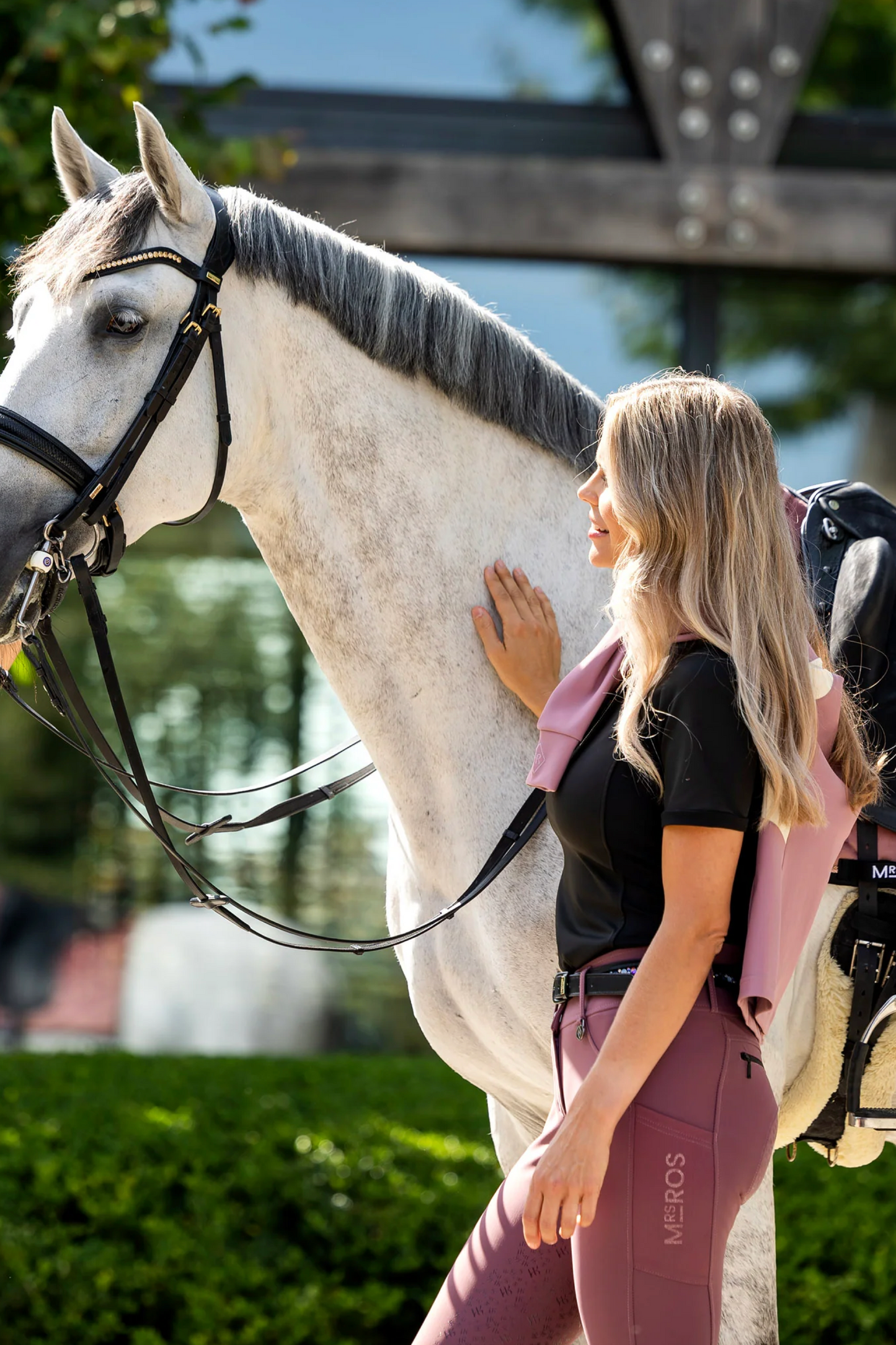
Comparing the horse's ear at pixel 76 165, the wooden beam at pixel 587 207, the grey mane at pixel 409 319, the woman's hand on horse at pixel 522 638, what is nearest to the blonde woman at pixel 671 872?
the woman's hand on horse at pixel 522 638

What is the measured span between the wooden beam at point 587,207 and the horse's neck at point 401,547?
311cm

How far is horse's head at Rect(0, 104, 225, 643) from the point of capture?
170 cm

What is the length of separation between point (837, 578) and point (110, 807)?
12.8ft

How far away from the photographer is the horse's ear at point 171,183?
174cm

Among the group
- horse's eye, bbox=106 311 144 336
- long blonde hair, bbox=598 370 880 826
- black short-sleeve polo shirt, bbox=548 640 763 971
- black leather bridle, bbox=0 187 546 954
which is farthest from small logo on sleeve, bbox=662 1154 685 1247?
horse's eye, bbox=106 311 144 336

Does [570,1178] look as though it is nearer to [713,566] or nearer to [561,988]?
[561,988]

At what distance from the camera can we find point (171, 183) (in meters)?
1.79

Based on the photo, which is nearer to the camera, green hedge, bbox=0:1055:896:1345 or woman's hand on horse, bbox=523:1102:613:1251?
woman's hand on horse, bbox=523:1102:613:1251

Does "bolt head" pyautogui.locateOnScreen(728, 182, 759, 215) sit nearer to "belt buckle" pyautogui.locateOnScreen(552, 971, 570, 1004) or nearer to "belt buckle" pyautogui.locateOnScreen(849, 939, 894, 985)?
"belt buckle" pyautogui.locateOnScreen(849, 939, 894, 985)

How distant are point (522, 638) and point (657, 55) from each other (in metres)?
3.74

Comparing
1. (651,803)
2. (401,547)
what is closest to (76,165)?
(401,547)

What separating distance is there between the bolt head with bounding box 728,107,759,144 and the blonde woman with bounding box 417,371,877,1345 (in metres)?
3.73

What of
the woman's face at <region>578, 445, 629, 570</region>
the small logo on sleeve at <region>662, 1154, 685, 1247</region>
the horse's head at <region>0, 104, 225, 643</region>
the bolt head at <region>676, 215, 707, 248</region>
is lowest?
the small logo on sleeve at <region>662, 1154, 685, 1247</region>

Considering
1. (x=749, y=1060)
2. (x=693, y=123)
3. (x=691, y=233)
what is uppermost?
(x=693, y=123)
